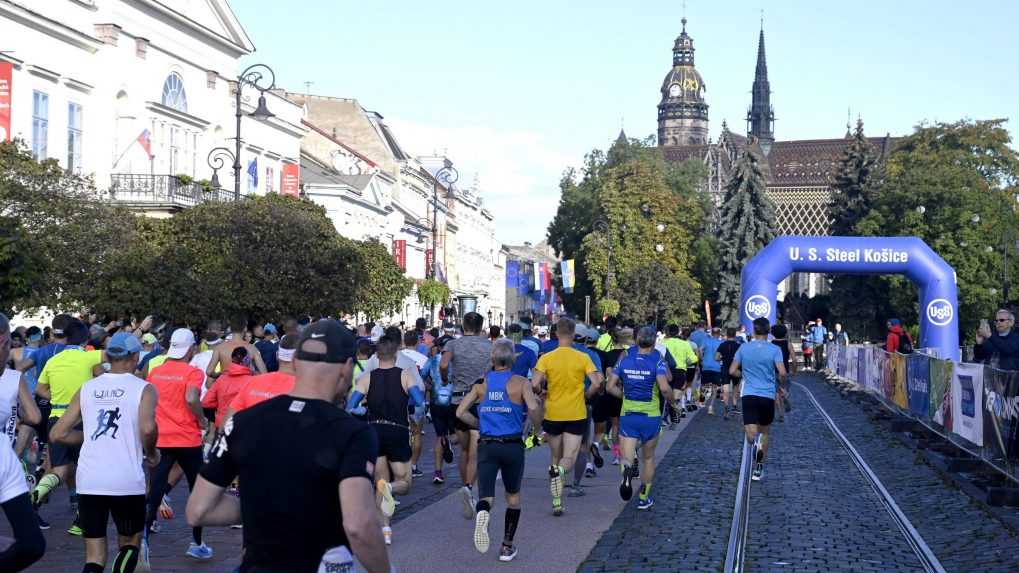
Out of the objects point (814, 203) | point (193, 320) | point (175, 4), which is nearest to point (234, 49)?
point (175, 4)

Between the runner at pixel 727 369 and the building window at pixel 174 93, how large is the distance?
1048 inches

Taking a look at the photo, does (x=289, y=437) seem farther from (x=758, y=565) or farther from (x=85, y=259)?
(x=85, y=259)

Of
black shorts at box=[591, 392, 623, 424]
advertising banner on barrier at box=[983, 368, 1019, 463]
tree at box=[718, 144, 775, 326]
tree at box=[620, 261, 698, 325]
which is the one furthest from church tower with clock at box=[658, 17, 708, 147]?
Answer: advertising banner on barrier at box=[983, 368, 1019, 463]

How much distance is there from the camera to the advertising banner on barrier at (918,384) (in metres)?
22.4

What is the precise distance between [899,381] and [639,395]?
14.5 metres

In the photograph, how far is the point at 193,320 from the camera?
3322 centimetres

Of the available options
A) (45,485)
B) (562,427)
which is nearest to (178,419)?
(45,485)

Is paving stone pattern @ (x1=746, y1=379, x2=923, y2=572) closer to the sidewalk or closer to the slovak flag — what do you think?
the sidewalk

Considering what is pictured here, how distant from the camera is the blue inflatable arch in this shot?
41.2 m

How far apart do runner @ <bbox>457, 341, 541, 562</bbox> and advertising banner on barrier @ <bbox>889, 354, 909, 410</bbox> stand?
15690mm

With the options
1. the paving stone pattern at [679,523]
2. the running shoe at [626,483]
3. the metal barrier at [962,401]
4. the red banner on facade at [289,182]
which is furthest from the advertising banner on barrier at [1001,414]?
the red banner on facade at [289,182]

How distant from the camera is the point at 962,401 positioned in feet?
59.3

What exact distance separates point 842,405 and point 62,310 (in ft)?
60.2

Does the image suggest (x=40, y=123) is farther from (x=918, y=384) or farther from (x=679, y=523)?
(x=679, y=523)
